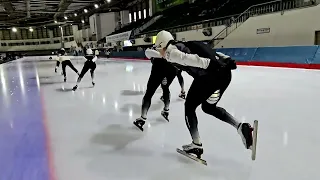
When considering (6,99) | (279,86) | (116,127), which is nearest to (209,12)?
(279,86)

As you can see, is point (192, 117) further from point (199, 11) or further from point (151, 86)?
point (199, 11)

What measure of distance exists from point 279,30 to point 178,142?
1089 centimetres

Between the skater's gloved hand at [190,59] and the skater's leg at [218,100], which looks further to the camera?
the skater's leg at [218,100]

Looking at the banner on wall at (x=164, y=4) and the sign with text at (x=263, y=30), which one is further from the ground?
the banner on wall at (x=164, y=4)

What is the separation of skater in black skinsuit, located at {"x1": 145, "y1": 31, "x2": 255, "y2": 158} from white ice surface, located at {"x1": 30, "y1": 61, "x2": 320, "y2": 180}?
26 centimetres

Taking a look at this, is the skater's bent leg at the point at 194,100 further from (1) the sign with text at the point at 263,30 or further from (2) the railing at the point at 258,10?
(1) the sign with text at the point at 263,30

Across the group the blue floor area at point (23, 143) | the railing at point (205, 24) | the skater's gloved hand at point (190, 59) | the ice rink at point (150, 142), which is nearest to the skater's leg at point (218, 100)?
the skater's gloved hand at point (190, 59)

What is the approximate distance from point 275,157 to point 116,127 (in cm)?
190

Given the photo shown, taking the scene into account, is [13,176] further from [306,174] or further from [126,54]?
[126,54]

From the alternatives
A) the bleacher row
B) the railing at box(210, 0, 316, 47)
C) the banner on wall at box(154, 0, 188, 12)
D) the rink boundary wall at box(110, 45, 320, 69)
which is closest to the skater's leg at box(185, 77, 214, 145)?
the rink boundary wall at box(110, 45, 320, 69)

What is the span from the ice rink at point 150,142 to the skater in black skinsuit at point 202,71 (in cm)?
28

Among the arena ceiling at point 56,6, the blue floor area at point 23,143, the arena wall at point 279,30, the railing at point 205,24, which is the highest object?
the arena ceiling at point 56,6

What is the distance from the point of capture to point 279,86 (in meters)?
5.84

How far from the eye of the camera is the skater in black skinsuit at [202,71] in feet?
6.48
